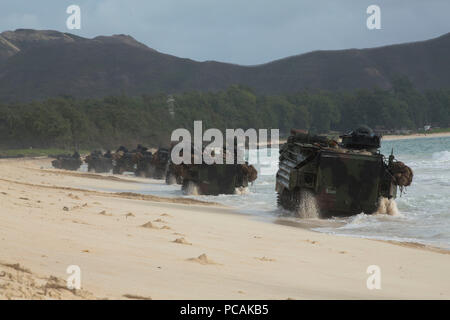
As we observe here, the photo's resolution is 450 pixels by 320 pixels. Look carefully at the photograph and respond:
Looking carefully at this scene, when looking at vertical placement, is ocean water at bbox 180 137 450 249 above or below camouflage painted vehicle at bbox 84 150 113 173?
below

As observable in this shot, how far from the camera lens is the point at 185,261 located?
986 cm

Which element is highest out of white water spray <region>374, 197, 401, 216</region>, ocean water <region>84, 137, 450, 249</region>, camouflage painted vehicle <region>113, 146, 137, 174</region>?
camouflage painted vehicle <region>113, 146, 137, 174</region>

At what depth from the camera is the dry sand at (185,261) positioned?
7.55m

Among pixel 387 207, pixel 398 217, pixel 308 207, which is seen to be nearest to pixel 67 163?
pixel 308 207

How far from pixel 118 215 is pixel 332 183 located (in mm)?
8526

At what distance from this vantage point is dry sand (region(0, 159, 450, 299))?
7555 millimetres

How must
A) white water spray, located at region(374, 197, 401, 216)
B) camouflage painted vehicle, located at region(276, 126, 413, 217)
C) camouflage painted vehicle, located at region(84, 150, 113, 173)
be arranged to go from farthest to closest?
camouflage painted vehicle, located at region(84, 150, 113, 173) < white water spray, located at region(374, 197, 401, 216) < camouflage painted vehicle, located at region(276, 126, 413, 217)

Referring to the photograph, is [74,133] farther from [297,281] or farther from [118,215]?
[297,281]

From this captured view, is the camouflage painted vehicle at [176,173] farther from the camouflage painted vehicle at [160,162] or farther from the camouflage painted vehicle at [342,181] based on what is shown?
the camouflage painted vehicle at [342,181]

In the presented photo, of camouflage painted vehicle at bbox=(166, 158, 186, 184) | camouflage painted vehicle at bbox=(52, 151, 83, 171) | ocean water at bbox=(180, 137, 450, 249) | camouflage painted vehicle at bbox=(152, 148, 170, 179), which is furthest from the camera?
camouflage painted vehicle at bbox=(52, 151, 83, 171)

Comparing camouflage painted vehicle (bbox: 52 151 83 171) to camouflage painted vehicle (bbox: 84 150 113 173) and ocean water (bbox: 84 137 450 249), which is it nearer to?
A: camouflage painted vehicle (bbox: 84 150 113 173)

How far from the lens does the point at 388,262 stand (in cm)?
1226

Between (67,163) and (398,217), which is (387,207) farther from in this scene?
(67,163)

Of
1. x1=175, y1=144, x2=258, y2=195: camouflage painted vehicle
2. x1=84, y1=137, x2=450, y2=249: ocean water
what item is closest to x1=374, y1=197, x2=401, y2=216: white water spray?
x1=84, y1=137, x2=450, y2=249: ocean water
